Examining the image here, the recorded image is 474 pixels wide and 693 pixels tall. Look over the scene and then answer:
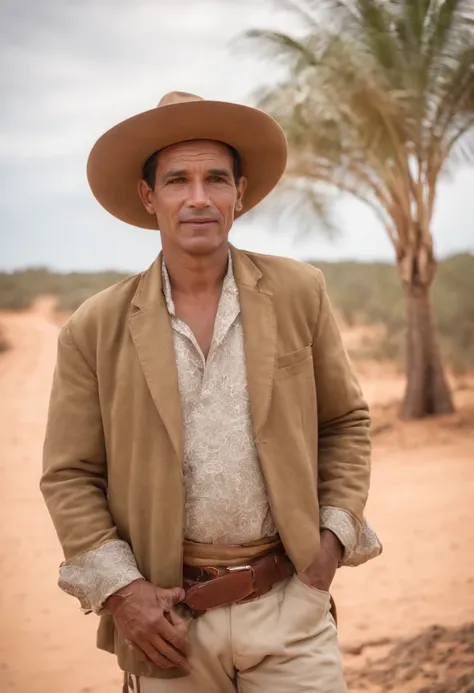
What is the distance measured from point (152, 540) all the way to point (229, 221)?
0.85 meters

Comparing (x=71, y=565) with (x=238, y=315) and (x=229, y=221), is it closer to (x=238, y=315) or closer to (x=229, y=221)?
(x=238, y=315)

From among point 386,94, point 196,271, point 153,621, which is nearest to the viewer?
point 153,621

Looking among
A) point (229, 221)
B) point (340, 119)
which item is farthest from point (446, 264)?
point (229, 221)

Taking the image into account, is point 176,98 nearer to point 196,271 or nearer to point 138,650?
point 196,271

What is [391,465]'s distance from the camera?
8.29m

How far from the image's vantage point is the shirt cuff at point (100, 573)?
1.87 meters

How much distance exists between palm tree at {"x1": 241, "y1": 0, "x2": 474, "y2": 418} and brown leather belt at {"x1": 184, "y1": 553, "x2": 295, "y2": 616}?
301 inches

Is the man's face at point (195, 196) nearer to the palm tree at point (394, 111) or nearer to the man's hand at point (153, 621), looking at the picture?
the man's hand at point (153, 621)

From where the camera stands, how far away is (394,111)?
9.17 metres

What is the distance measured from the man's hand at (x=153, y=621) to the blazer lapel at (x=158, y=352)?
33cm

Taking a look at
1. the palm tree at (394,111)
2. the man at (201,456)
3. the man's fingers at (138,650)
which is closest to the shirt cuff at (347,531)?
the man at (201,456)

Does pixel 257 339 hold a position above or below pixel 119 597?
above

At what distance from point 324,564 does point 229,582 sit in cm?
26

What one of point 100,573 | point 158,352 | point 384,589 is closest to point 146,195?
point 158,352
